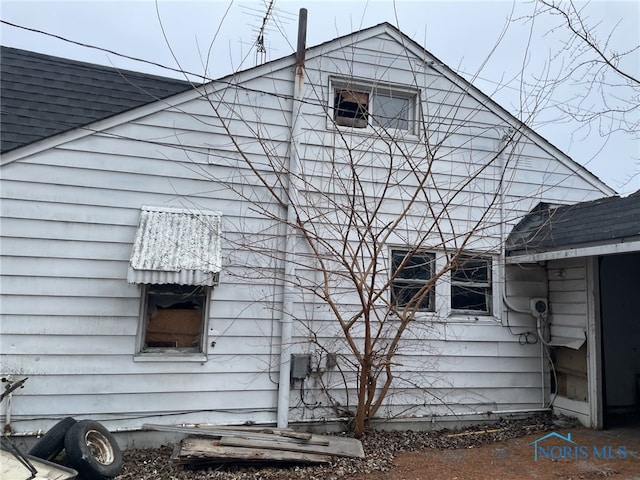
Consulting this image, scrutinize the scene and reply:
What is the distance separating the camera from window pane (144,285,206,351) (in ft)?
16.5

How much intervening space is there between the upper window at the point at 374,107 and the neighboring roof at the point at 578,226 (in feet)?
7.95

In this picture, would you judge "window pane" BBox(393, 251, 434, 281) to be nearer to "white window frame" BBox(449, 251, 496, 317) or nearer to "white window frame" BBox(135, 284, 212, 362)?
"white window frame" BBox(449, 251, 496, 317)

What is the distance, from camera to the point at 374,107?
6.13m

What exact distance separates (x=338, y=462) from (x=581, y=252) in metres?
3.88

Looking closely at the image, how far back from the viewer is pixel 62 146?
4859 mm

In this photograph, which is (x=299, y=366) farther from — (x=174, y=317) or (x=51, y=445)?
(x=51, y=445)

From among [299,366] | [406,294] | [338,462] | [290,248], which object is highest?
[290,248]

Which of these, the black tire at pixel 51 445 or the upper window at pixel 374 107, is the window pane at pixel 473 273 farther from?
the black tire at pixel 51 445

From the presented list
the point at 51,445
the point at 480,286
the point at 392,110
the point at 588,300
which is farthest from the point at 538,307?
the point at 51,445

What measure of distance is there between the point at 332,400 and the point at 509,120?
5.11 m

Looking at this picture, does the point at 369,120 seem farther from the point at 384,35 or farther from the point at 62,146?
the point at 62,146

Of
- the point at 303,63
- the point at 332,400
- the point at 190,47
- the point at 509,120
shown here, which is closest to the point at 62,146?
the point at 190,47

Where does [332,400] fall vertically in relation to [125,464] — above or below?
above

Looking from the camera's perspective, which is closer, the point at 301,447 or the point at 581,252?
the point at 301,447
